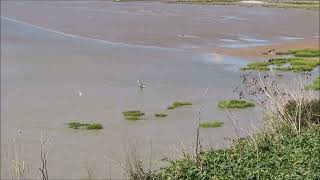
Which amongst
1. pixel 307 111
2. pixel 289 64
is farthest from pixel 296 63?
pixel 307 111

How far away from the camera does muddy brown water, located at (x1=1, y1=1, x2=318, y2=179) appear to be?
42.1 feet

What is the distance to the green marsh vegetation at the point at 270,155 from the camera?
8398 mm

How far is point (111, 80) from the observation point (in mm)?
19641

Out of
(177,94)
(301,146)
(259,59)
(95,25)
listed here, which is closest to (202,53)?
(259,59)

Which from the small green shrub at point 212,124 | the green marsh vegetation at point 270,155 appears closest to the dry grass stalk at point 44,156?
the green marsh vegetation at point 270,155

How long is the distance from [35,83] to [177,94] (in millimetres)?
4575

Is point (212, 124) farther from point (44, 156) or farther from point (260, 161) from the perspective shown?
point (44, 156)

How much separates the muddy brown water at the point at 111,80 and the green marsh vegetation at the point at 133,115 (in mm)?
191

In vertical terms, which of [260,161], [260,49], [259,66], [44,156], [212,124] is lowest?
[260,161]

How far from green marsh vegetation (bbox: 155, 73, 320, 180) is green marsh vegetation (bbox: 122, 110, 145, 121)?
14.9 feet

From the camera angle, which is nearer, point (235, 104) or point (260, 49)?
point (235, 104)

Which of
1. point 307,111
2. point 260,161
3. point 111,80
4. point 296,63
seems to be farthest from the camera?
point 296,63

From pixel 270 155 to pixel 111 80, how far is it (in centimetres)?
1103

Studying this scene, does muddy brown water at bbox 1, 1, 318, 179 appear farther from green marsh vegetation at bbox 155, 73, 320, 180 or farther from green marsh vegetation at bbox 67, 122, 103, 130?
green marsh vegetation at bbox 155, 73, 320, 180
